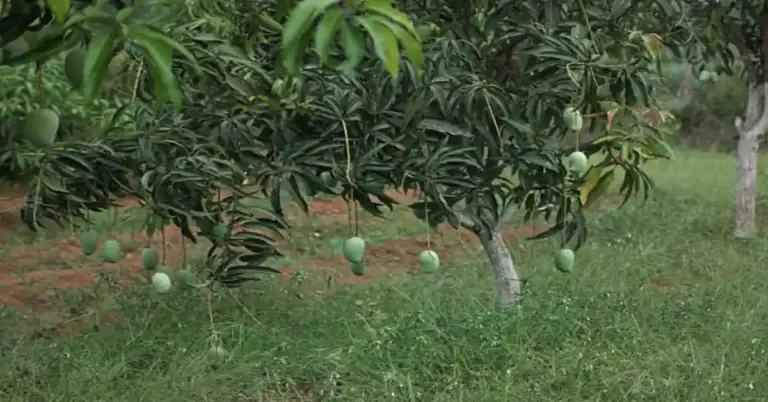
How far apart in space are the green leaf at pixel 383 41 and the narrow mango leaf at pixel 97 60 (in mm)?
311

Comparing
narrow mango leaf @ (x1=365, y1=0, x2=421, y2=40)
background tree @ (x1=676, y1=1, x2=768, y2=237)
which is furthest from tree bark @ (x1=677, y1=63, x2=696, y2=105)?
narrow mango leaf @ (x1=365, y1=0, x2=421, y2=40)

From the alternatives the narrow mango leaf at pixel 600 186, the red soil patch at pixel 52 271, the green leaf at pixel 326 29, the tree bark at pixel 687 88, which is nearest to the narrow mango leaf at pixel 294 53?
the green leaf at pixel 326 29

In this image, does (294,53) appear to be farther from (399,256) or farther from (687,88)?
(687,88)

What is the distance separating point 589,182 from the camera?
97.1 inches

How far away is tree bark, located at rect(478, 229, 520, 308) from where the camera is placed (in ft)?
9.75

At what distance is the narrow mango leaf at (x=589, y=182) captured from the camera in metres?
2.46

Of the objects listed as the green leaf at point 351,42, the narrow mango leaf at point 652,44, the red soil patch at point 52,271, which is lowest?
the red soil patch at point 52,271

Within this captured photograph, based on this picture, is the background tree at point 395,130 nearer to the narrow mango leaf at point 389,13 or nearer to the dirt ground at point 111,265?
the narrow mango leaf at point 389,13

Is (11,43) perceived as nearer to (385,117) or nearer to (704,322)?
(385,117)

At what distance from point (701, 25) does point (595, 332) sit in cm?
238

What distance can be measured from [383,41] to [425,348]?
166 cm

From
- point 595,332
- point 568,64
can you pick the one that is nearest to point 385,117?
point 568,64

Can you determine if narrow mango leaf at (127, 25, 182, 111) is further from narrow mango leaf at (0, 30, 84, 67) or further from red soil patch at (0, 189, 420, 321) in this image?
red soil patch at (0, 189, 420, 321)

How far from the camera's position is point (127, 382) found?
99.6 inches
